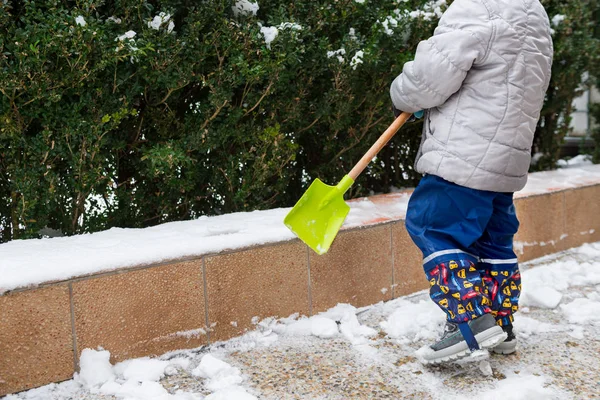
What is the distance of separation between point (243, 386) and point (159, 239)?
81cm

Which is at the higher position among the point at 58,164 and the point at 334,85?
the point at 334,85

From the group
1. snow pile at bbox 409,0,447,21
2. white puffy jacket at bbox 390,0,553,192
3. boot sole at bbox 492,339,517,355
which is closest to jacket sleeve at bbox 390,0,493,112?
white puffy jacket at bbox 390,0,553,192

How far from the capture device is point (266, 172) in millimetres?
3559

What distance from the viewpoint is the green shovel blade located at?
10.1 ft

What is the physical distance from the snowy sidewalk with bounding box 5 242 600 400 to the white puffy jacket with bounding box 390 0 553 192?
828 millimetres

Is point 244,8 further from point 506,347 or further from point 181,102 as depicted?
point 506,347

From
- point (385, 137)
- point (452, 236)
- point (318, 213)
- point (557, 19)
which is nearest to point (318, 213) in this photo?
point (318, 213)

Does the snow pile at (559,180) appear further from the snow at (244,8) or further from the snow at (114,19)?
the snow at (114,19)

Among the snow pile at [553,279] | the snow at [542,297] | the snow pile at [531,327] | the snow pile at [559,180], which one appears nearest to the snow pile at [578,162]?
the snow pile at [559,180]

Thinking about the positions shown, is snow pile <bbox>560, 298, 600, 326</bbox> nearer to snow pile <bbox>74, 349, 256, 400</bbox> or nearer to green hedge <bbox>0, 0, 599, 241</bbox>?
green hedge <bbox>0, 0, 599, 241</bbox>

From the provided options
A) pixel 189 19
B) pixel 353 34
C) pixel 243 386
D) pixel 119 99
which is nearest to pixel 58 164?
pixel 119 99

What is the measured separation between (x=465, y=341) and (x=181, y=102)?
6.30 ft

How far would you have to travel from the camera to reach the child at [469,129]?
8.55ft

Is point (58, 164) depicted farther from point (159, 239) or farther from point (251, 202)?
point (251, 202)
